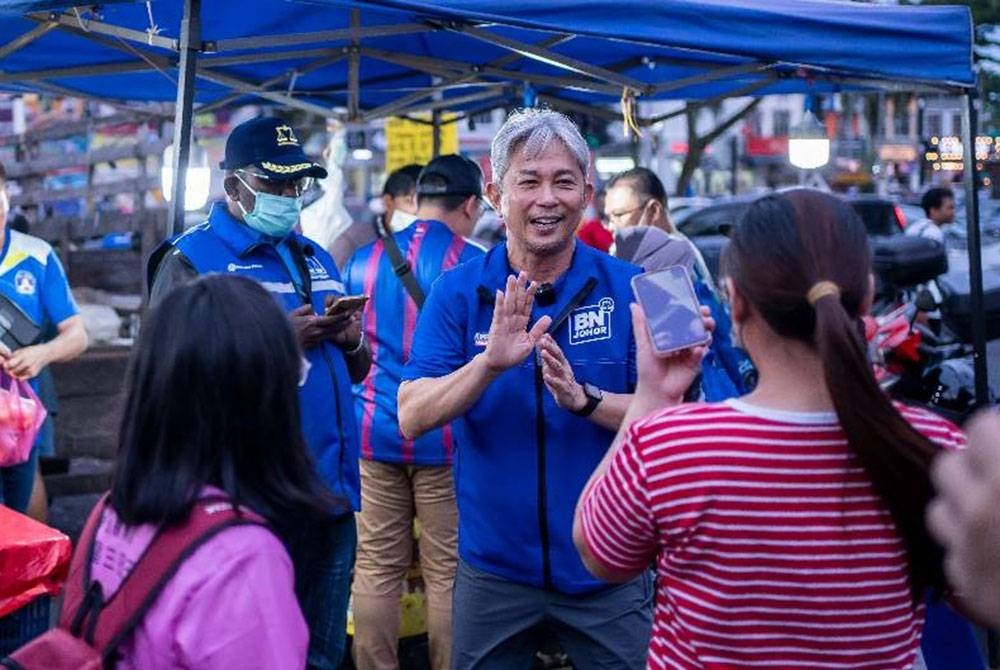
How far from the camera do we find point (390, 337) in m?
5.36

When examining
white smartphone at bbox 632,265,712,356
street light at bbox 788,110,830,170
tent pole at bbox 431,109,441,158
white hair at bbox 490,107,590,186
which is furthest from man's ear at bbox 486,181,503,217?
tent pole at bbox 431,109,441,158

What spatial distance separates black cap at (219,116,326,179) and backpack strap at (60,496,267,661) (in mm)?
2130

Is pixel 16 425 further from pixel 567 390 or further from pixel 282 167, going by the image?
pixel 567 390

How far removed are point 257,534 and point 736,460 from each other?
760 mm

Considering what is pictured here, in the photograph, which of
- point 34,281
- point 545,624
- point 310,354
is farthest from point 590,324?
point 34,281

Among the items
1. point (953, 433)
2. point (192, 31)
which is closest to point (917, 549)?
point (953, 433)

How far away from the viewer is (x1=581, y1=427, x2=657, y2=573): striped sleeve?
222cm

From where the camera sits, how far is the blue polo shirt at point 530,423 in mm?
3363

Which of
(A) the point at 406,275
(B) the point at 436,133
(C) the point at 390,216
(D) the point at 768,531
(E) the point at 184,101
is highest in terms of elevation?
(B) the point at 436,133

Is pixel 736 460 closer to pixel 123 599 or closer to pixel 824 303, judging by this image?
pixel 824 303

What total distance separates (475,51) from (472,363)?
13.8 ft

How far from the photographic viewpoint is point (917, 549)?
7.25 ft

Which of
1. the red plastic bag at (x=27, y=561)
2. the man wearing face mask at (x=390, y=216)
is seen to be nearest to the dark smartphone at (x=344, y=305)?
the red plastic bag at (x=27, y=561)

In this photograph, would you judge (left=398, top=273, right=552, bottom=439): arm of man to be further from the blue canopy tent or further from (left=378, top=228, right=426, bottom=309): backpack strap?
(left=378, top=228, right=426, bottom=309): backpack strap
